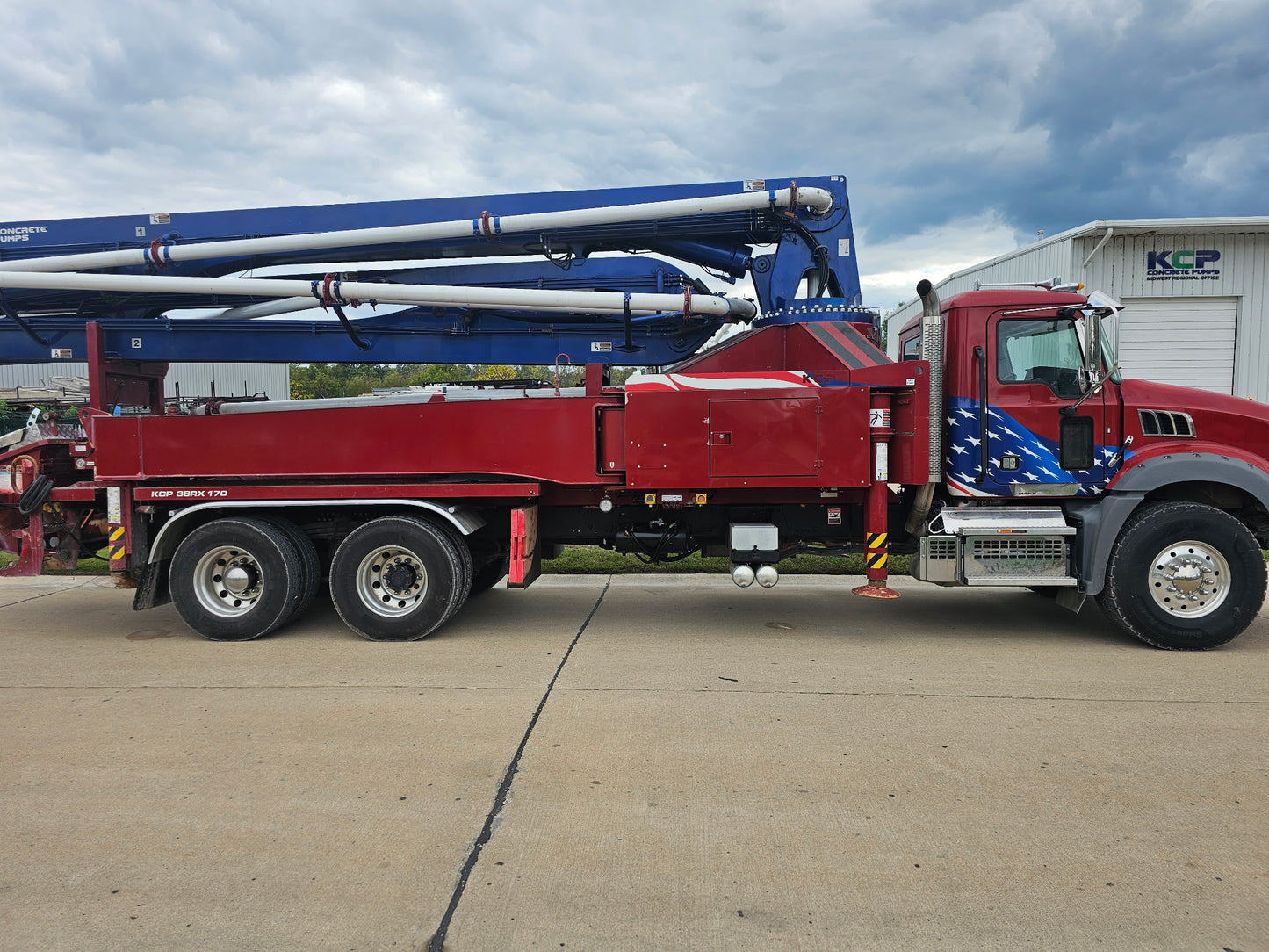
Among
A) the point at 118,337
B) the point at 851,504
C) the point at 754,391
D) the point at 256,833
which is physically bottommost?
the point at 256,833

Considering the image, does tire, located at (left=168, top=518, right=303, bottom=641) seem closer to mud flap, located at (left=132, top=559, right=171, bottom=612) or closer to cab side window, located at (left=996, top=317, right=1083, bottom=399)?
mud flap, located at (left=132, top=559, right=171, bottom=612)

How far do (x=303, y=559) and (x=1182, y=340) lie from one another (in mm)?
14284

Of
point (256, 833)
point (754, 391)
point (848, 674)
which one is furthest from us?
point (754, 391)

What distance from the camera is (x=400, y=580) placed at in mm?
6172

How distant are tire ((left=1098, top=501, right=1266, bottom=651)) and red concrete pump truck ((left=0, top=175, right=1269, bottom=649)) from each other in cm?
2

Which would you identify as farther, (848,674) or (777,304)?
(777,304)

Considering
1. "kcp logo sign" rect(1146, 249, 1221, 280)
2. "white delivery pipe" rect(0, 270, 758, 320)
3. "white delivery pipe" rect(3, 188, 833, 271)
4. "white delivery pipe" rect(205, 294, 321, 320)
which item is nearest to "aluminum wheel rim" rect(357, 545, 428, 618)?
"white delivery pipe" rect(0, 270, 758, 320)

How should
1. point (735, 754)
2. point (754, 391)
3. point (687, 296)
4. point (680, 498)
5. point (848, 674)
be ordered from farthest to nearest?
1. point (687, 296)
2. point (680, 498)
3. point (754, 391)
4. point (848, 674)
5. point (735, 754)

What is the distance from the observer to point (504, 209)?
7.05 m

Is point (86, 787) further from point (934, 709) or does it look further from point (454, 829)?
point (934, 709)

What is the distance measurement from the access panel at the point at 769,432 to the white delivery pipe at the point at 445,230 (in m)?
1.91

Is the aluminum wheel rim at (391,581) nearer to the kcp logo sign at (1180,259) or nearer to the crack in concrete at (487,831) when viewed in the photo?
the crack in concrete at (487,831)

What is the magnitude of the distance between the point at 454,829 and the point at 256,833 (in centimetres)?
79

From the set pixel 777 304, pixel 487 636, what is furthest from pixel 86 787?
pixel 777 304
